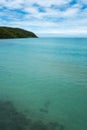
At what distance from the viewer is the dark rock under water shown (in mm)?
10031

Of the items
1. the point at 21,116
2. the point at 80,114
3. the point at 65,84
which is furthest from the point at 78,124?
the point at 65,84

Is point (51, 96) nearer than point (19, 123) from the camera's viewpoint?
No

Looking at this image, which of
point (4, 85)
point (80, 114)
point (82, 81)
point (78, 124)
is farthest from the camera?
point (82, 81)

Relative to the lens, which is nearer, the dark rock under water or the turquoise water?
the dark rock under water

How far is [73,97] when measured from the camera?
15.7 m

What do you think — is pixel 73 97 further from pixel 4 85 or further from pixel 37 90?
pixel 4 85

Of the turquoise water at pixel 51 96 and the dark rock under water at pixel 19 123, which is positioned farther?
the turquoise water at pixel 51 96

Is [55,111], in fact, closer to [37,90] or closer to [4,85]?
[37,90]

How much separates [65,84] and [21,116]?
9055mm

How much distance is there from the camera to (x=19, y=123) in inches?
411

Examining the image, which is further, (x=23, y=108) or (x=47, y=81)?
(x=47, y=81)

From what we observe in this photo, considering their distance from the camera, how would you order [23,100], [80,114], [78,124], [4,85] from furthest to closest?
[4,85], [23,100], [80,114], [78,124]

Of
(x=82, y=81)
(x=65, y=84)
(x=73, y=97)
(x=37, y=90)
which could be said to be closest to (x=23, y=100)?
(x=37, y=90)

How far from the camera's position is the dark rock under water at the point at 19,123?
10031mm
